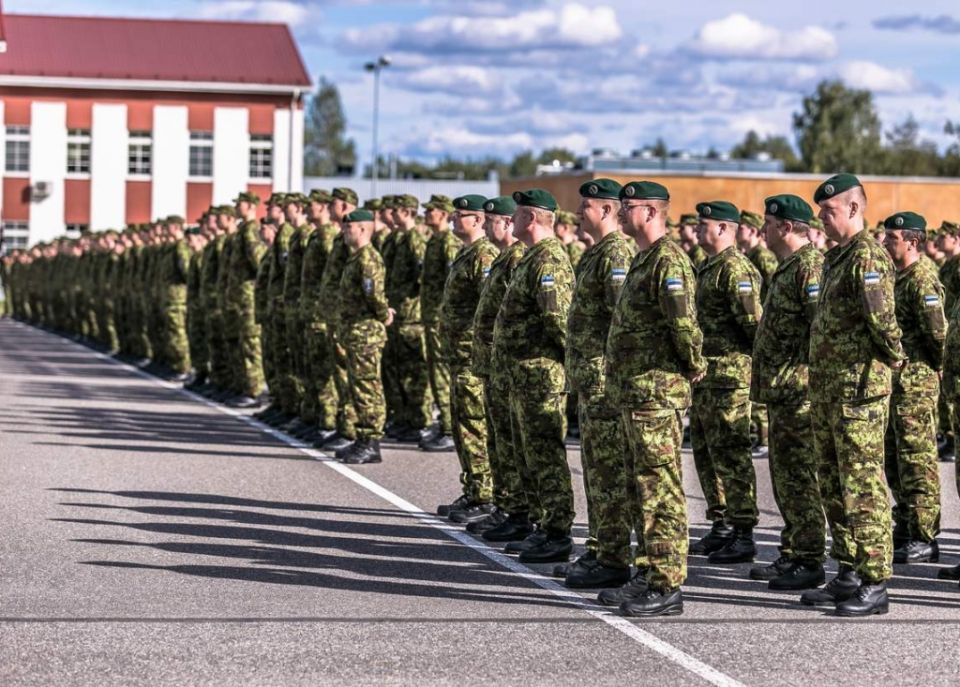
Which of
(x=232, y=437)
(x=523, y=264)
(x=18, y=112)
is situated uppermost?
(x=18, y=112)

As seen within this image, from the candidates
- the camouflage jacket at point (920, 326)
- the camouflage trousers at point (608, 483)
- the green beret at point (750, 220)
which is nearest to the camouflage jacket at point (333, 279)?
the green beret at point (750, 220)

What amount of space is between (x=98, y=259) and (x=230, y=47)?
2861cm

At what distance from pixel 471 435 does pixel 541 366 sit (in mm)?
1734

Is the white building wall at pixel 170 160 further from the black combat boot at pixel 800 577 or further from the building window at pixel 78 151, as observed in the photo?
the black combat boot at pixel 800 577

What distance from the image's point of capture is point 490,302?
10.4m

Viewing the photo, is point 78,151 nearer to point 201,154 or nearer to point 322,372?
point 201,154

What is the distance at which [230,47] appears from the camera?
61469 millimetres

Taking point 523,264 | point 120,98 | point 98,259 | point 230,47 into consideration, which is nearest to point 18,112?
point 120,98

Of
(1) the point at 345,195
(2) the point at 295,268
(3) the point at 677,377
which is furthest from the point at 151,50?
(3) the point at 677,377

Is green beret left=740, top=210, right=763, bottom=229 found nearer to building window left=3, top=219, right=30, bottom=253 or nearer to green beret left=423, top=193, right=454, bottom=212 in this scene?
green beret left=423, top=193, right=454, bottom=212

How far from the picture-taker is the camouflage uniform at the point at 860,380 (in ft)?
26.7

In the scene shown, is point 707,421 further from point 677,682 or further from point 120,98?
point 120,98

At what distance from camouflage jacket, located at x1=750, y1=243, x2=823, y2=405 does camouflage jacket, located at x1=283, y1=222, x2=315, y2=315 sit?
7.99 metres

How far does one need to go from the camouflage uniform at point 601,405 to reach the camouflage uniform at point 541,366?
640 millimetres
